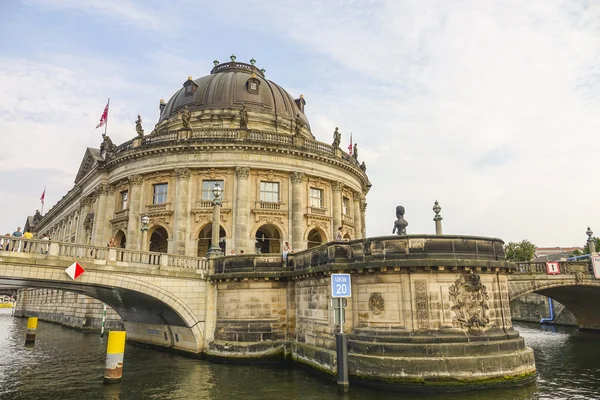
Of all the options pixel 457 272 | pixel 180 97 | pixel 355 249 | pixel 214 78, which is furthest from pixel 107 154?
pixel 457 272

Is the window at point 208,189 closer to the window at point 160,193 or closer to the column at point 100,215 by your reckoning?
the window at point 160,193

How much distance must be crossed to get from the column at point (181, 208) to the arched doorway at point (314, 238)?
10455 mm

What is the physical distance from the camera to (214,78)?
144ft

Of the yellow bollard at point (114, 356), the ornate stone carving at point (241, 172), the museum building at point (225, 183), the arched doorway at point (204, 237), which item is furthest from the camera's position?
the arched doorway at point (204, 237)

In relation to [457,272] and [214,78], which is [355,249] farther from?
[214,78]

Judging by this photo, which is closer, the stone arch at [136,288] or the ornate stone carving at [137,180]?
the stone arch at [136,288]

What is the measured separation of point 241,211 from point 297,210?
446 cm

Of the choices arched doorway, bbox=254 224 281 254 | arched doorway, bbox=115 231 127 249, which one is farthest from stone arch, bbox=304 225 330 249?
arched doorway, bbox=115 231 127 249

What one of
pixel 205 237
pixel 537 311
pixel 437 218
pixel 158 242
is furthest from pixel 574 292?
pixel 158 242

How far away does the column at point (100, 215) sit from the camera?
3788 cm

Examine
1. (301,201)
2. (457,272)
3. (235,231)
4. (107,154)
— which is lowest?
(457,272)

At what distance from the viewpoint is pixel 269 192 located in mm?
35312

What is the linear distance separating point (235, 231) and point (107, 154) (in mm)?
15202

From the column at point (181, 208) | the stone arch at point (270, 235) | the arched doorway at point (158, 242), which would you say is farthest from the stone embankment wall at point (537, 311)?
the arched doorway at point (158, 242)
